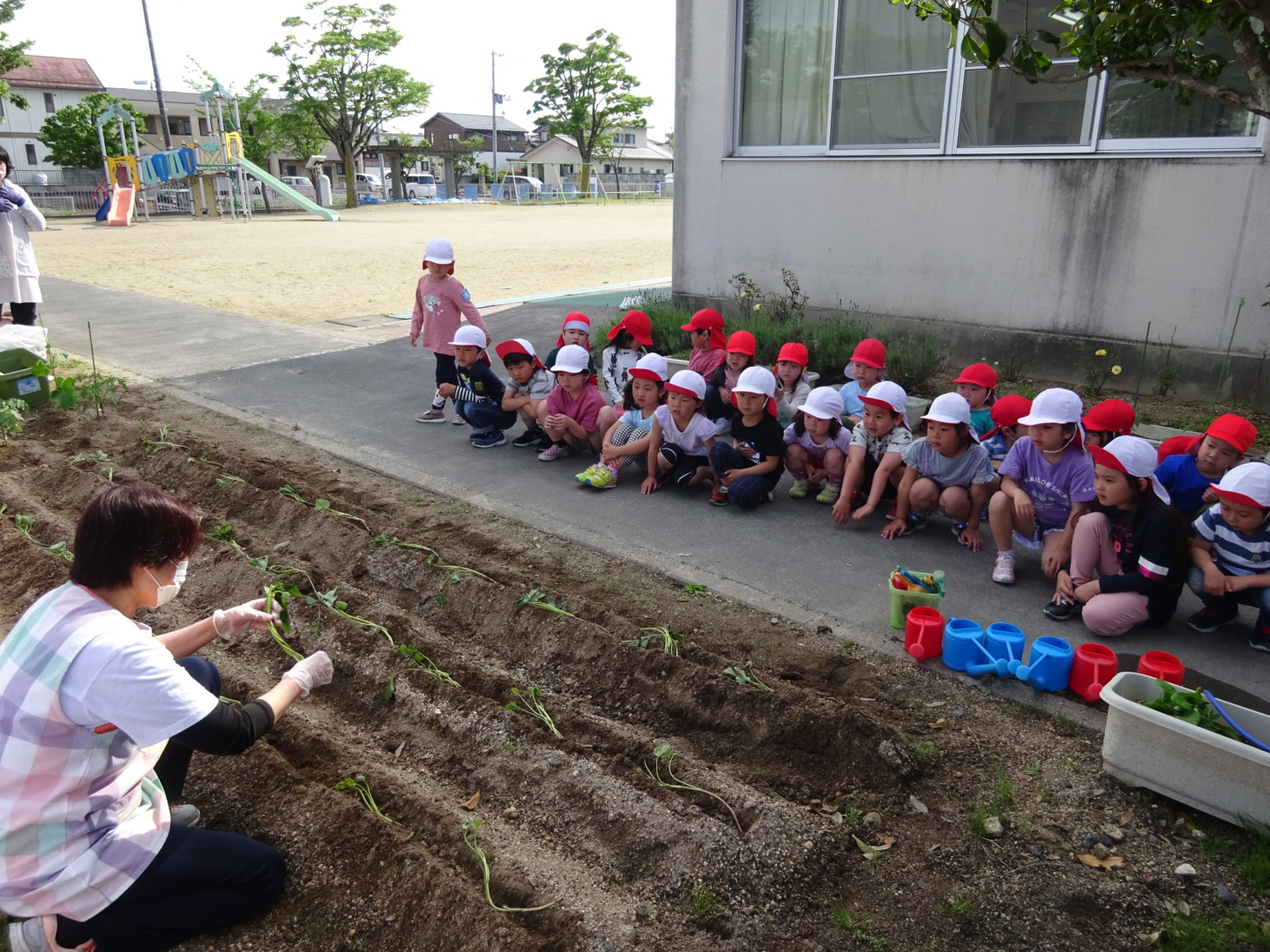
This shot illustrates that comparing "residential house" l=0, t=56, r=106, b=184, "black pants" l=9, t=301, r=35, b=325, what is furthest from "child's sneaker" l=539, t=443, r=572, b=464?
"residential house" l=0, t=56, r=106, b=184

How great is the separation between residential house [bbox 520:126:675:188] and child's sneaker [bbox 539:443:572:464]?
74.6 metres

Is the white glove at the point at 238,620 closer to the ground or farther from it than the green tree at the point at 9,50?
closer to the ground

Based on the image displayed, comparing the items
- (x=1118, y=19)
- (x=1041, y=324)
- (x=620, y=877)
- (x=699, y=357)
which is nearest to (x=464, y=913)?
(x=620, y=877)

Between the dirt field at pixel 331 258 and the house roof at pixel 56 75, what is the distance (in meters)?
33.6

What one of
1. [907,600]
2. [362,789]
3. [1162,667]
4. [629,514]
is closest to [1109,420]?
[907,600]

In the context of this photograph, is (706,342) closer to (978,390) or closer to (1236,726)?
(978,390)

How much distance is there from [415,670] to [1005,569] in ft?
10.1

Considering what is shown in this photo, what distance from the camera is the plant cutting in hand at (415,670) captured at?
3830 mm

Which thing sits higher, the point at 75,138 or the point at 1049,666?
the point at 75,138

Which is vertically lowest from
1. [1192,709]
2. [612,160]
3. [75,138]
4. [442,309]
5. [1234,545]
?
[1192,709]

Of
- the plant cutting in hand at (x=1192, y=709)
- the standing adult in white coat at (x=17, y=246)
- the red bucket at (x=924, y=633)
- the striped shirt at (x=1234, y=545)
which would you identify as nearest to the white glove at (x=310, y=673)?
the red bucket at (x=924, y=633)

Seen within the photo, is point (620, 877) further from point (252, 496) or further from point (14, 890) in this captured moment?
point (252, 496)

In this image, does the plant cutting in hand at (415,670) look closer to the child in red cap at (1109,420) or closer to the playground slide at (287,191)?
the child in red cap at (1109,420)

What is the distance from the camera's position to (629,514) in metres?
5.95
